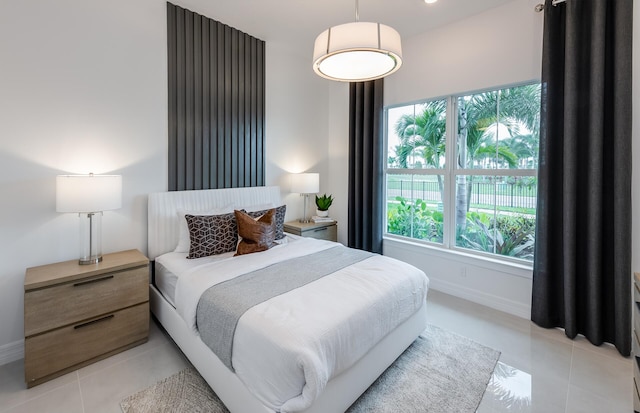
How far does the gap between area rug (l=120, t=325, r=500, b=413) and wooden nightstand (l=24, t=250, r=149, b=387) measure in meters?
0.58

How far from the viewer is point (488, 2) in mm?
2740

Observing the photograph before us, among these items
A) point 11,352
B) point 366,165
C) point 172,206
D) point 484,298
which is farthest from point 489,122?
point 11,352

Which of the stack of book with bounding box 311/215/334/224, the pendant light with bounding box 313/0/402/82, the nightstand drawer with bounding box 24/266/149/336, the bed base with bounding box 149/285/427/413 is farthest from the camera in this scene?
the stack of book with bounding box 311/215/334/224

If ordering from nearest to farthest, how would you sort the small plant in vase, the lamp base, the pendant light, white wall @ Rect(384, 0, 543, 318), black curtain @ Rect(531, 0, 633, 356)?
the pendant light < black curtain @ Rect(531, 0, 633, 356) < the lamp base < white wall @ Rect(384, 0, 543, 318) < the small plant in vase

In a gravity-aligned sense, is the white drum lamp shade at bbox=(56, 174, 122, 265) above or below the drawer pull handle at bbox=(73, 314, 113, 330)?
above

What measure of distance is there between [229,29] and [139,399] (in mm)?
3371

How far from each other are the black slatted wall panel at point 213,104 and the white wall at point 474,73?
1.70 m

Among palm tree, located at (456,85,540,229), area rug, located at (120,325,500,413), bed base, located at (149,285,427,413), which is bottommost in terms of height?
area rug, located at (120,325,500,413)

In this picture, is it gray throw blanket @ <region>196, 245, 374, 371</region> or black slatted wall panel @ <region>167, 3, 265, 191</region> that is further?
black slatted wall panel @ <region>167, 3, 265, 191</region>

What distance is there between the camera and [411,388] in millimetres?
1865

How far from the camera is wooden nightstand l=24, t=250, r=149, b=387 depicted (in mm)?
1881

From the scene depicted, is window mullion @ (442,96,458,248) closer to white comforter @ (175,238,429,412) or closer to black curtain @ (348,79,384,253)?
black curtain @ (348,79,384,253)

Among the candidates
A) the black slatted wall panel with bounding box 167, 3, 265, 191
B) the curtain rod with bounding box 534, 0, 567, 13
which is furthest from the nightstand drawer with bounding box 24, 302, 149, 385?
the curtain rod with bounding box 534, 0, 567, 13

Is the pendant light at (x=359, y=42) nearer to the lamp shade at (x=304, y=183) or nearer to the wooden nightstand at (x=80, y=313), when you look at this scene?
the lamp shade at (x=304, y=183)
